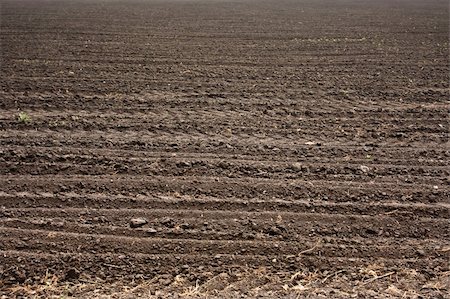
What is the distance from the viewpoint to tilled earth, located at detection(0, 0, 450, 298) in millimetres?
3615

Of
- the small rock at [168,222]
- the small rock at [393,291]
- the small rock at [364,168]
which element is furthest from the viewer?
the small rock at [364,168]

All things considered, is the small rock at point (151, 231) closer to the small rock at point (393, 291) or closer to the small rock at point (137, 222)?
the small rock at point (137, 222)

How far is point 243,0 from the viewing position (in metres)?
23.7

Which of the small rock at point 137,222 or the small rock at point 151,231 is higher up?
the small rock at point 137,222

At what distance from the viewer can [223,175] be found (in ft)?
16.0

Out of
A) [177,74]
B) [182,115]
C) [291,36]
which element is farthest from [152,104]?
[291,36]

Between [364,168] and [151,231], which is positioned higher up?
[364,168]

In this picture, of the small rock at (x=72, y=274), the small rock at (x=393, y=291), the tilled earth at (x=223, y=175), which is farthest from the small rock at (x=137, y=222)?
the small rock at (x=393, y=291)

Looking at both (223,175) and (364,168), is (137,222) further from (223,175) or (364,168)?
(364,168)

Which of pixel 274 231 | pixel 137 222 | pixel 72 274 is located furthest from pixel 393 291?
pixel 72 274

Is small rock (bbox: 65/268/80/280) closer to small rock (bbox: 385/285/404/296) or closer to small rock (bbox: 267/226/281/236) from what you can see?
small rock (bbox: 267/226/281/236)

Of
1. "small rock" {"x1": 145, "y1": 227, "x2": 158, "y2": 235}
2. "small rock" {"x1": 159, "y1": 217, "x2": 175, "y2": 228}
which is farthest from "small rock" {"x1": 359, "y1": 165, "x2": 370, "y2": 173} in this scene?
"small rock" {"x1": 145, "y1": 227, "x2": 158, "y2": 235}

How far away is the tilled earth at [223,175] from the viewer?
11.9 ft

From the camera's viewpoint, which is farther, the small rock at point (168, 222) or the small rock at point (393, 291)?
the small rock at point (168, 222)
